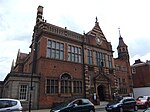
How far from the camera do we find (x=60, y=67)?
24.7m

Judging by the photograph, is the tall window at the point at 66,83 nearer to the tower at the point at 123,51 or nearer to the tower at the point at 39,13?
the tower at the point at 39,13

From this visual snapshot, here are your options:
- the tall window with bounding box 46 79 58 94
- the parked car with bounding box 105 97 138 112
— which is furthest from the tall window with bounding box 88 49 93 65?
the parked car with bounding box 105 97 138 112

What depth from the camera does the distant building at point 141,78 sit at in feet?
141

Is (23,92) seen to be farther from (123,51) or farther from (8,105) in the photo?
(123,51)

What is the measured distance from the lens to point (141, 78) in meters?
45.4

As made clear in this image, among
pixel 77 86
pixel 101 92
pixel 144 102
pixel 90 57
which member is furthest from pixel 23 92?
pixel 144 102

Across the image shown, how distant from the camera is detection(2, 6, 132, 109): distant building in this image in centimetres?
2109

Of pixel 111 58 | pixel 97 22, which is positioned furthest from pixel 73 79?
pixel 97 22

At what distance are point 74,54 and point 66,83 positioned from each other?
17.9 ft

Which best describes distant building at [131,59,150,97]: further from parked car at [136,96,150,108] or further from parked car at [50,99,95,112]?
parked car at [50,99,95,112]

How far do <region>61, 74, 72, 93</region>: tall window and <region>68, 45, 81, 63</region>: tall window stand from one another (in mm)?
3113

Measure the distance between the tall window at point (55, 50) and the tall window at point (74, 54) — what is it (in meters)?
1.62

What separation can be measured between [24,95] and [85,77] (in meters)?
10.9

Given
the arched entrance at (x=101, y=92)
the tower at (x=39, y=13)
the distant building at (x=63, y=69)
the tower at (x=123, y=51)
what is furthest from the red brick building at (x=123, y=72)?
the tower at (x=39, y=13)
